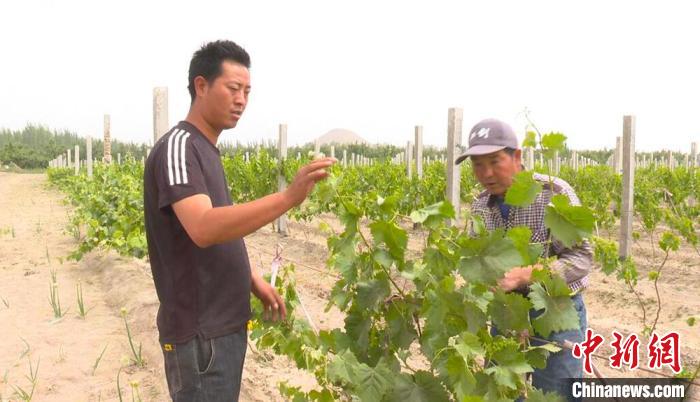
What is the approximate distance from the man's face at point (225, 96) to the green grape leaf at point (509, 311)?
0.96 m

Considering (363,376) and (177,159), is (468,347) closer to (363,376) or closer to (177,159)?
(363,376)

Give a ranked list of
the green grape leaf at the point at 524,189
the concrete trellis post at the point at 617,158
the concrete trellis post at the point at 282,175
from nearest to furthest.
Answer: the green grape leaf at the point at 524,189 → the concrete trellis post at the point at 282,175 → the concrete trellis post at the point at 617,158

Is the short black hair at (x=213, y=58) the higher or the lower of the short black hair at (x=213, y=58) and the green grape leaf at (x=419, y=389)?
the higher

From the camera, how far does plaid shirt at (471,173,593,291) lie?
233cm

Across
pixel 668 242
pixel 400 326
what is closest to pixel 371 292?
pixel 400 326

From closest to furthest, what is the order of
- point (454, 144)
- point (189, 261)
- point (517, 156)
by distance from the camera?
point (189, 261), point (517, 156), point (454, 144)

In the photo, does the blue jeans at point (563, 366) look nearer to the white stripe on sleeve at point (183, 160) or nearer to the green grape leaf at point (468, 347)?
the green grape leaf at point (468, 347)

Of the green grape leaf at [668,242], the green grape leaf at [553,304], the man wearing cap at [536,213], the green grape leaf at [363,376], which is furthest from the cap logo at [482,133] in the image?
the green grape leaf at [668,242]

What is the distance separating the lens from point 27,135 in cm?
5662

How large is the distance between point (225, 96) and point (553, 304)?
1135 mm

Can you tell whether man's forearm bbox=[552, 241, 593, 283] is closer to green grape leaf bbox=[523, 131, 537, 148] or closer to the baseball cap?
the baseball cap

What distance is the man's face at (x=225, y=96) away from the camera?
201 centimetres

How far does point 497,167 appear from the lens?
2428 mm

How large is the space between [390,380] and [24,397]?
9.24ft
